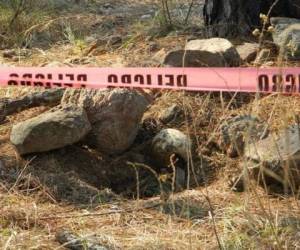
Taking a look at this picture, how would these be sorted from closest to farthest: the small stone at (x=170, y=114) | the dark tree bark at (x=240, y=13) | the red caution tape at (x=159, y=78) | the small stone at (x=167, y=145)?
the red caution tape at (x=159, y=78), the small stone at (x=167, y=145), the small stone at (x=170, y=114), the dark tree bark at (x=240, y=13)

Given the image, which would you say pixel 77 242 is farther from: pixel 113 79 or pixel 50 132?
pixel 113 79

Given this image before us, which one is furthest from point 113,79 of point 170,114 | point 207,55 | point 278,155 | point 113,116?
point 278,155

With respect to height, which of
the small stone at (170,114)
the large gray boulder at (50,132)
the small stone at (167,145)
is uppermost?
the large gray boulder at (50,132)

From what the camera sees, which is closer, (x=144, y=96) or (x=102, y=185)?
(x=102, y=185)

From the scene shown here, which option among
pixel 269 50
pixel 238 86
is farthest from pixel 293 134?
pixel 269 50

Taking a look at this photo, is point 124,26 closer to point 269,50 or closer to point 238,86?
point 269,50

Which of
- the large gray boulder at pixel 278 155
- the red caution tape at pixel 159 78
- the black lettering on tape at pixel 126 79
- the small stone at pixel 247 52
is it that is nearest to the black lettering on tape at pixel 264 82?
the red caution tape at pixel 159 78

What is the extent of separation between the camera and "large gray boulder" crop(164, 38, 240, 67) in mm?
3867

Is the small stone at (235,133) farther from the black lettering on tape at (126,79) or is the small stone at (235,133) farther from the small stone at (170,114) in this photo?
the black lettering on tape at (126,79)

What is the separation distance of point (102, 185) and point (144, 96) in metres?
0.56

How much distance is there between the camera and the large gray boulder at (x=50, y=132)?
10.7 ft

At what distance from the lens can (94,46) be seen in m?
4.71

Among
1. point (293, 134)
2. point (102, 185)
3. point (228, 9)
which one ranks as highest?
point (228, 9)

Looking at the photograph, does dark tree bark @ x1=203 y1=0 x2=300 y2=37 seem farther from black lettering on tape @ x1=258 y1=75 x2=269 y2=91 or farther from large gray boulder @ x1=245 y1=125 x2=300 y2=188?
large gray boulder @ x1=245 y1=125 x2=300 y2=188
